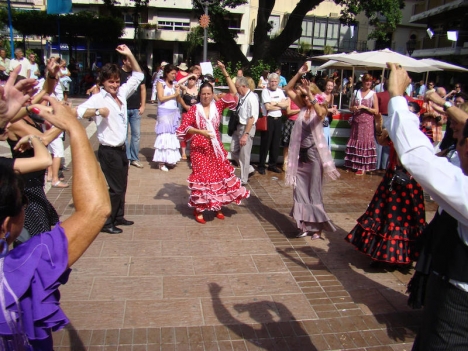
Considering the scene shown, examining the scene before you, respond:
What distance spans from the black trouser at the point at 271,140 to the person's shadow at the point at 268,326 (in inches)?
197

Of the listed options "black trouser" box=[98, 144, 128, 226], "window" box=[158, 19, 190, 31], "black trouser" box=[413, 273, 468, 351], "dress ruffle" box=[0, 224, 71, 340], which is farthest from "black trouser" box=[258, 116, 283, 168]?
"window" box=[158, 19, 190, 31]

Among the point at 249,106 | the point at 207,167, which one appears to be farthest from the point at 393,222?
the point at 249,106

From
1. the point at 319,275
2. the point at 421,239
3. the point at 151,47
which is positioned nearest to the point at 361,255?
the point at 319,275

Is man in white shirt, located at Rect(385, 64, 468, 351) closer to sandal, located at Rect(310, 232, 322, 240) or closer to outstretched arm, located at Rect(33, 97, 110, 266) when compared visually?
outstretched arm, located at Rect(33, 97, 110, 266)

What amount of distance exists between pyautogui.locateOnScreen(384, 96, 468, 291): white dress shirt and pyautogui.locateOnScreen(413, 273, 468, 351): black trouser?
44 centimetres

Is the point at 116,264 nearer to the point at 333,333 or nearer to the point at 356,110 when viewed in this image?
the point at 333,333

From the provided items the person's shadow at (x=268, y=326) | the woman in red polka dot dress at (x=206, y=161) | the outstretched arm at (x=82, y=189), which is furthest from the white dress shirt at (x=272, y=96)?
the outstretched arm at (x=82, y=189)

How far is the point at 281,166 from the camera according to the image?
9.57 metres

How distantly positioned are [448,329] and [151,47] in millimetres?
43049

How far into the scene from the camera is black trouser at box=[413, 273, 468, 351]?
229 cm

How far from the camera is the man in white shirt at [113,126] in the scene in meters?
5.36

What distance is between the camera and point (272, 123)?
887 centimetres

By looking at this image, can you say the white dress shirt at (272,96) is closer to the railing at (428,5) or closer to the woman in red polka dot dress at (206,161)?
the woman in red polka dot dress at (206,161)

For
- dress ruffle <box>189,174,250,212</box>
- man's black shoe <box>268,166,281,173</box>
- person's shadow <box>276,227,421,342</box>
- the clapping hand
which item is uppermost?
the clapping hand
